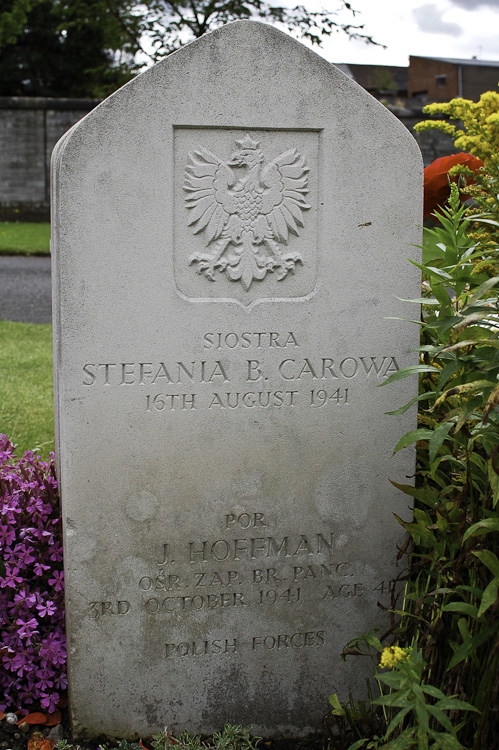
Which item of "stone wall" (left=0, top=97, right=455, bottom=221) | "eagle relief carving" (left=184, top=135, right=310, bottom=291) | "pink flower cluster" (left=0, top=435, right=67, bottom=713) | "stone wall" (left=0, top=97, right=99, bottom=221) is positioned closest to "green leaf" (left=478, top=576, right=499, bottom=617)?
"eagle relief carving" (left=184, top=135, right=310, bottom=291)

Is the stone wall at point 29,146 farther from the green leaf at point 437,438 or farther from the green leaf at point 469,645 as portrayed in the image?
the green leaf at point 469,645

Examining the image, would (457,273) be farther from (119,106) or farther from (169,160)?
(119,106)

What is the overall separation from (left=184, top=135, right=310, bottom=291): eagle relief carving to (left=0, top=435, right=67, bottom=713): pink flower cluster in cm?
120

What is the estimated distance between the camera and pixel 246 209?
2.63m

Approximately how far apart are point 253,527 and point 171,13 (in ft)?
48.9

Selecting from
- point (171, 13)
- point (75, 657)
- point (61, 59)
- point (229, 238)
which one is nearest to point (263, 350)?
point (229, 238)

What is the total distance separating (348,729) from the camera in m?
2.73

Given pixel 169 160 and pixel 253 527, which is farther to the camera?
pixel 253 527

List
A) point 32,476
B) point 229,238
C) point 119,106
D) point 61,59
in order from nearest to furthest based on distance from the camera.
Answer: point 119,106
point 229,238
point 32,476
point 61,59

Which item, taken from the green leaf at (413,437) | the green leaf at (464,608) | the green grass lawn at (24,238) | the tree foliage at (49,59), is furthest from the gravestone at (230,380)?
the tree foliage at (49,59)

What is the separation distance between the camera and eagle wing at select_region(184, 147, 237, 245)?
2.55 m

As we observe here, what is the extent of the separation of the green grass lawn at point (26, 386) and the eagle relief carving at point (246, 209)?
193 centimetres

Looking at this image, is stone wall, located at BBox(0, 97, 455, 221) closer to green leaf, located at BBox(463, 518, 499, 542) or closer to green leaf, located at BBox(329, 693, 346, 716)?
green leaf, located at BBox(329, 693, 346, 716)

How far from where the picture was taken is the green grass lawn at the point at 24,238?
14.2 metres
